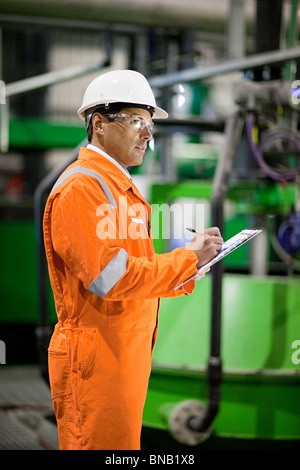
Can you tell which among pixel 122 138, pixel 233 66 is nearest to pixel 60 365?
pixel 122 138

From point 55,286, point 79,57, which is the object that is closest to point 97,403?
point 55,286

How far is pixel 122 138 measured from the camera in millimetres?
1569

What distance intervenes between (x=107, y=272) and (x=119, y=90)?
0.50m

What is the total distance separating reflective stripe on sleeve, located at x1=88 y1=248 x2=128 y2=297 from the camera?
1.40 meters

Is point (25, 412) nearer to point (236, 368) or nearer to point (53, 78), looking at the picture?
point (236, 368)

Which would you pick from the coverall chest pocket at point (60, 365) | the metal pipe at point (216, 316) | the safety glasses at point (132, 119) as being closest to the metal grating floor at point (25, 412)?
the metal pipe at point (216, 316)

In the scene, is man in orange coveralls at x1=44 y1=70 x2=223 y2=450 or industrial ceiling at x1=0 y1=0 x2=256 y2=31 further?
industrial ceiling at x1=0 y1=0 x2=256 y2=31

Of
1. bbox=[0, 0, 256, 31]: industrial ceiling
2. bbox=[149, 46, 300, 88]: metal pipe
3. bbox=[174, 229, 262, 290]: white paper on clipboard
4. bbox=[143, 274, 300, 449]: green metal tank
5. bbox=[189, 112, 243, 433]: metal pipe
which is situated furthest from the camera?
bbox=[0, 0, 256, 31]: industrial ceiling

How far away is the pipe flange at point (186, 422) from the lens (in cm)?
290

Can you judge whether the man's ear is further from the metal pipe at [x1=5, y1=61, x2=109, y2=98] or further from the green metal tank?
the metal pipe at [x1=5, y1=61, x2=109, y2=98]

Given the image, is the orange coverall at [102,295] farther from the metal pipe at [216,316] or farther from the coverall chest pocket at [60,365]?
the metal pipe at [216,316]

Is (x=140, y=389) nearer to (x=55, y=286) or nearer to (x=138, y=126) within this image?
(x=55, y=286)

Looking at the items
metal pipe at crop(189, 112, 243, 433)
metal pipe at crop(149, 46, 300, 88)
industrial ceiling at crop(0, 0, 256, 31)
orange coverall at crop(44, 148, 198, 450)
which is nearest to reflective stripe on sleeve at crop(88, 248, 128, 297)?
orange coverall at crop(44, 148, 198, 450)

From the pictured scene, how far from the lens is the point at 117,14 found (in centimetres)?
373
